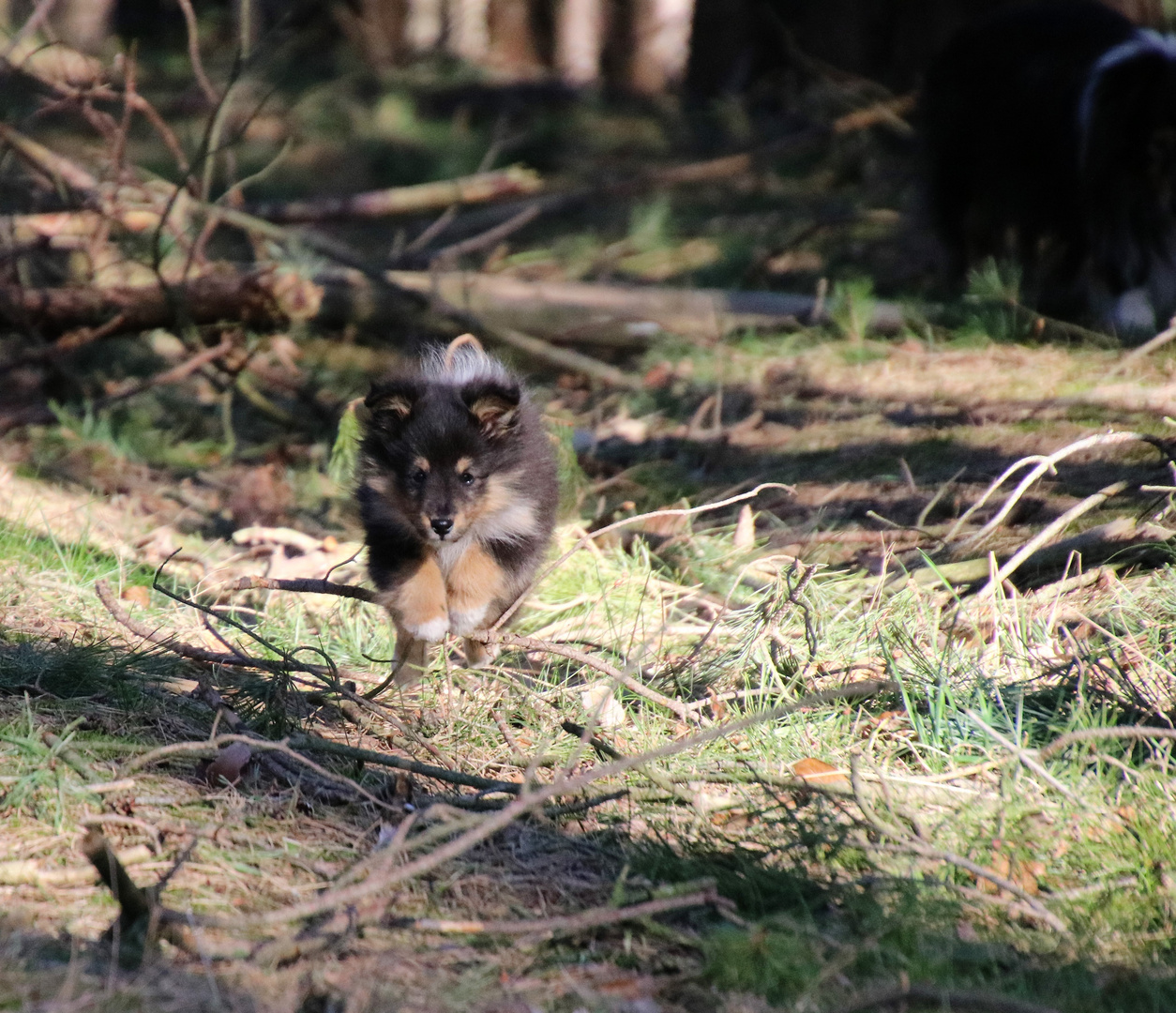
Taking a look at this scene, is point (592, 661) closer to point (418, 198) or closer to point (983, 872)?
point (983, 872)

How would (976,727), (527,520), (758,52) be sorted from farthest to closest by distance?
(758,52) < (527,520) < (976,727)

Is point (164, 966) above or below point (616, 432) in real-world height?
above

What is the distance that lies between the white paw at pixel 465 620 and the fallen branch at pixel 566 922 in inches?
70.9

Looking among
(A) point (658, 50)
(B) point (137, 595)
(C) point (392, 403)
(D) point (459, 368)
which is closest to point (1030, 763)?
(C) point (392, 403)

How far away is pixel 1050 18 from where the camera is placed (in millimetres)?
9023

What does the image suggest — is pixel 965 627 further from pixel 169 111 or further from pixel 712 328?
pixel 169 111

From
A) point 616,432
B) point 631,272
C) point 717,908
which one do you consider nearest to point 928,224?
point 631,272

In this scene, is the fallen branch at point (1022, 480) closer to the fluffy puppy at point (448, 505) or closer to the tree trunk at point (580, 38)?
the fluffy puppy at point (448, 505)

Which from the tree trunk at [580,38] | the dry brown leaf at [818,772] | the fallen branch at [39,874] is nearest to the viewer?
the fallen branch at [39,874]

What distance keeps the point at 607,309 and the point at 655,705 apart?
17.0 feet

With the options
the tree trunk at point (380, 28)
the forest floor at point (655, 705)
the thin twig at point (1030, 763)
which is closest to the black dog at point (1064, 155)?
the forest floor at point (655, 705)

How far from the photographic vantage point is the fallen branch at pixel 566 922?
2.84 meters

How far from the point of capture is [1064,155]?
8125mm

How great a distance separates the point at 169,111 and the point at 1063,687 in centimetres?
1259
